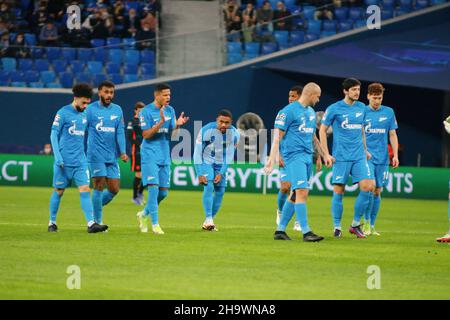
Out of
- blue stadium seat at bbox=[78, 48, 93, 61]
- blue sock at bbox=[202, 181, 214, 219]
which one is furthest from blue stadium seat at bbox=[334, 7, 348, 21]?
blue sock at bbox=[202, 181, 214, 219]

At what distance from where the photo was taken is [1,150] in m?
32.4

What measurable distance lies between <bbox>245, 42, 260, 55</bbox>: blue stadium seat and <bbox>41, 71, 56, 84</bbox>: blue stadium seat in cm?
625

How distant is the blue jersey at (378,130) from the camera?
673 inches

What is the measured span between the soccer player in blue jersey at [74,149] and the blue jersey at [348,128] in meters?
3.84

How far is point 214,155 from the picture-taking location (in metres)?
17.5

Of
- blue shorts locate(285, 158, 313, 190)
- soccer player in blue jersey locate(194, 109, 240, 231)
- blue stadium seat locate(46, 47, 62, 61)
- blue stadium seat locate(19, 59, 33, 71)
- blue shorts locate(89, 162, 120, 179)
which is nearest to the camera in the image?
blue shorts locate(285, 158, 313, 190)

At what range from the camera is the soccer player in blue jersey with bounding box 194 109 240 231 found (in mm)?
17328

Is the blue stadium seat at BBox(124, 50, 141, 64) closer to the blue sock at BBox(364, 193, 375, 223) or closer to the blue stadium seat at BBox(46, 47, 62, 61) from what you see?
Answer: the blue stadium seat at BBox(46, 47, 62, 61)

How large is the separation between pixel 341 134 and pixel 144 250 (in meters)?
4.21

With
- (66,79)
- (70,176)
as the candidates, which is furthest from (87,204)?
(66,79)

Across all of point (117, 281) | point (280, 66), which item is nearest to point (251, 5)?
point (280, 66)

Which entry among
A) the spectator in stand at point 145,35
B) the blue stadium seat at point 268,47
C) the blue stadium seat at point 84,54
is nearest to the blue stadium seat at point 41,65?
the blue stadium seat at point 84,54

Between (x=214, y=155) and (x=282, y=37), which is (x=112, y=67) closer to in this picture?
(x=282, y=37)
